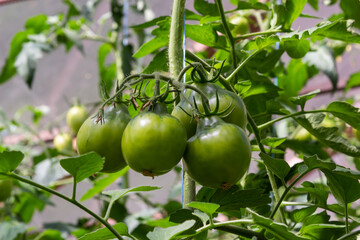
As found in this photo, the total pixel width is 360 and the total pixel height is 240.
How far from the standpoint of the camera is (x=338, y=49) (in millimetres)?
1312

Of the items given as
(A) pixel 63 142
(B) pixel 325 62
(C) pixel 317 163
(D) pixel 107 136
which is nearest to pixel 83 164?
(D) pixel 107 136

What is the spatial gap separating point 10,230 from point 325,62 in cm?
83

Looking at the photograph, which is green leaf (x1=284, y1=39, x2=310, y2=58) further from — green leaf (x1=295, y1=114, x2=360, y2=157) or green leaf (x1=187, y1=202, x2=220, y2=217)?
green leaf (x1=187, y1=202, x2=220, y2=217)

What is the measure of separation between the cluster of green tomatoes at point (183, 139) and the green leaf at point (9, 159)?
64mm

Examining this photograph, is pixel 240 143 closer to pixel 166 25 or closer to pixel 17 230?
pixel 166 25

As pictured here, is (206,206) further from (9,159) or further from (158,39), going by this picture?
(158,39)

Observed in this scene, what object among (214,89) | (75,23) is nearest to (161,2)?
(75,23)

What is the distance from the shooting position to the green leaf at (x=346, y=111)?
691 millimetres

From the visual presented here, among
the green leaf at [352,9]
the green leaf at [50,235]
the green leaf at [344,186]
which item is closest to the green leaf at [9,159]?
the green leaf at [344,186]

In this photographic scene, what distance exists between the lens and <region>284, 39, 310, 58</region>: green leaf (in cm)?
74

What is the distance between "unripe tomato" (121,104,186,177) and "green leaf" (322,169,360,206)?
0.75ft

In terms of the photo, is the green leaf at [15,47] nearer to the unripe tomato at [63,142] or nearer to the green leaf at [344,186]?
the unripe tomato at [63,142]

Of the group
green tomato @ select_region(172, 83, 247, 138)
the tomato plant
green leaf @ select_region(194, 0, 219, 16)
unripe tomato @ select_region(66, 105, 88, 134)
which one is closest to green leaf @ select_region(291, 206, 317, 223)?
the tomato plant

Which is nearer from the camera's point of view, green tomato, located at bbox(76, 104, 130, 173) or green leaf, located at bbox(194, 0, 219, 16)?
green tomato, located at bbox(76, 104, 130, 173)
